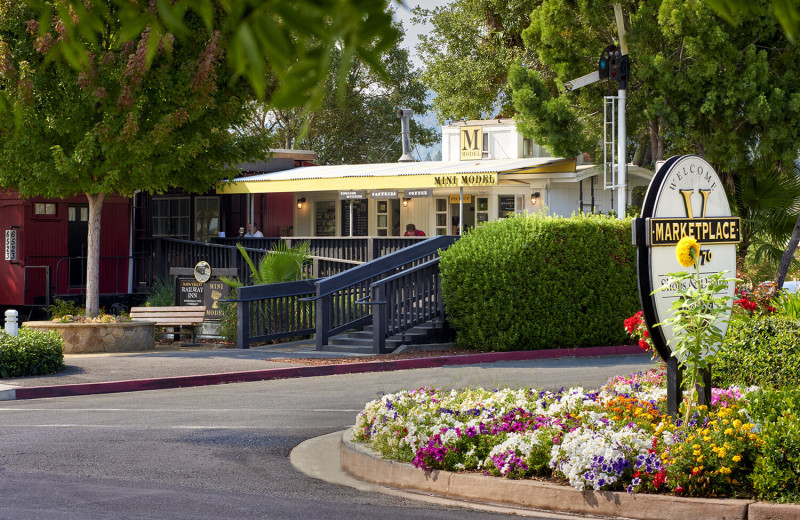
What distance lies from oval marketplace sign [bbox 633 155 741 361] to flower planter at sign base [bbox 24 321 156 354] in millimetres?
12518

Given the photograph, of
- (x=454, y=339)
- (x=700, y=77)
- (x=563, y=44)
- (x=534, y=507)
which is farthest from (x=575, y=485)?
(x=563, y=44)

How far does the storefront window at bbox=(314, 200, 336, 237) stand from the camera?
107ft

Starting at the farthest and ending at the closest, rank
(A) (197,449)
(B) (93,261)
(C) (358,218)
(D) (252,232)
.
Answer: (C) (358,218)
(D) (252,232)
(B) (93,261)
(A) (197,449)

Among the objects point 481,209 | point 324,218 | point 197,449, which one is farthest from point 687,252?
point 324,218

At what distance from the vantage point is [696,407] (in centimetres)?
780

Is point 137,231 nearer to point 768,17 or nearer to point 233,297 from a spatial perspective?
point 233,297

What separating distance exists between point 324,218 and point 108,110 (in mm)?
15348

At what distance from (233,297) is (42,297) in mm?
5295

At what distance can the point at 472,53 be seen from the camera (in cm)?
3759

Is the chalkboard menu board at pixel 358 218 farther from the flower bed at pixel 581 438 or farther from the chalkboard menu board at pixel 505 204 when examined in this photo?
the flower bed at pixel 581 438

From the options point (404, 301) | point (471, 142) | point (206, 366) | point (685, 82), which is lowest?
point (206, 366)

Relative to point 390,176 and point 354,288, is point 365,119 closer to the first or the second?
point 390,176

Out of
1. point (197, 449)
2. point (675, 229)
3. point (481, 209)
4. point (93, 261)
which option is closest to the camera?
point (675, 229)

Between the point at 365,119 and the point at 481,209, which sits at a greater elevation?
the point at 365,119
